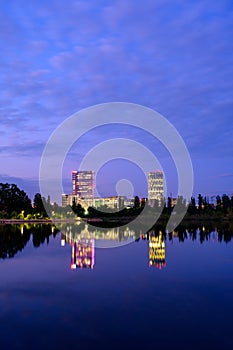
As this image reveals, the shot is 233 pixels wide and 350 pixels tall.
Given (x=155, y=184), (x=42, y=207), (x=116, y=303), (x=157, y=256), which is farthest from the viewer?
(x=155, y=184)

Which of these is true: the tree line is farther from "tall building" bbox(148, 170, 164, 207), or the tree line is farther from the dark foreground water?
the dark foreground water

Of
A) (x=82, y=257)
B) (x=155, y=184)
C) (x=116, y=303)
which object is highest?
(x=155, y=184)

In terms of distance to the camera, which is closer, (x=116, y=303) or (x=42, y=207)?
(x=116, y=303)

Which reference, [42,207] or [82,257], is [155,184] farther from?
[82,257]

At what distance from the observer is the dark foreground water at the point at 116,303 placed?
Result: 21.6 feet

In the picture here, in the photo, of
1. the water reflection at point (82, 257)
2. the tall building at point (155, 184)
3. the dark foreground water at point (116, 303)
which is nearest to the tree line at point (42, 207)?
the tall building at point (155, 184)

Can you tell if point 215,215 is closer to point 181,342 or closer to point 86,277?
point 86,277

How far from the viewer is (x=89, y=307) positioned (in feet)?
28.6

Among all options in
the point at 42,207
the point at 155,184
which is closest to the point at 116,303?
the point at 42,207

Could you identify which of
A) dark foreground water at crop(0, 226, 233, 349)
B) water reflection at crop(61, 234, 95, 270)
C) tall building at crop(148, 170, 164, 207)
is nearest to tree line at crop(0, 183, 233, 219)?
tall building at crop(148, 170, 164, 207)

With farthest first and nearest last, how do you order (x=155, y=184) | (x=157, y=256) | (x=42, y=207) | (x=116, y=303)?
(x=155, y=184) → (x=42, y=207) → (x=157, y=256) → (x=116, y=303)

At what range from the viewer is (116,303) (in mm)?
9039

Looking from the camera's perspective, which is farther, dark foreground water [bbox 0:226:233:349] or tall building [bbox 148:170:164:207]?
tall building [bbox 148:170:164:207]

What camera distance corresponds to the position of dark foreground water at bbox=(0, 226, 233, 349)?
6.59 m
